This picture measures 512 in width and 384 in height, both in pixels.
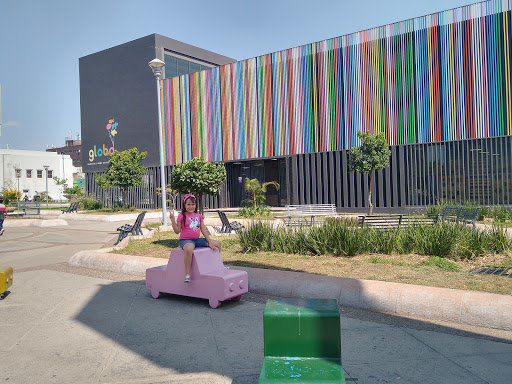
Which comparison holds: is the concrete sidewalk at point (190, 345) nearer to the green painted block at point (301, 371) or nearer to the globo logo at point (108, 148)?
the green painted block at point (301, 371)

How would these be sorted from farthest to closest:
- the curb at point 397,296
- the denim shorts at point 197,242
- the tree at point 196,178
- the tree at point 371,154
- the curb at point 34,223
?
the curb at point 34,223, the tree at point 371,154, the tree at point 196,178, the denim shorts at point 197,242, the curb at point 397,296

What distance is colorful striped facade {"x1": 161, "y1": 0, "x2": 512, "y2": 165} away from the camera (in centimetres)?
2209

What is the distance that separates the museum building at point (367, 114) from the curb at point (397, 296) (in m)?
18.3

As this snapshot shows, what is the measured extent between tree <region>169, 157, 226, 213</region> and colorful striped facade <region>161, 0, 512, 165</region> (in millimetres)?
13264

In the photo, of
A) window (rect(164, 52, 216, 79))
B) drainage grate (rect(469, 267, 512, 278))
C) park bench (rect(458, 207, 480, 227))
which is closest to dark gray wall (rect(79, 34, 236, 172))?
window (rect(164, 52, 216, 79))

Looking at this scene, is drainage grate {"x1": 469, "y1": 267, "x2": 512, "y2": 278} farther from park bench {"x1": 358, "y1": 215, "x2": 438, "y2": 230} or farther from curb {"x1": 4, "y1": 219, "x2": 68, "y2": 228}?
curb {"x1": 4, "y1": 219, "x2": 68, "y2": 228}

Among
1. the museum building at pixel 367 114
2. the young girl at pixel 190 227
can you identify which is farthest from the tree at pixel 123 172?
the young girl at pixel 190 227

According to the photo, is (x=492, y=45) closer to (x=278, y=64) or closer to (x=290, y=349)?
(x=278, y=64)

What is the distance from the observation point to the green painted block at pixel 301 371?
297 centimetres

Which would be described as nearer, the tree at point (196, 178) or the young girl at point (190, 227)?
the young girl at point (190, 227)

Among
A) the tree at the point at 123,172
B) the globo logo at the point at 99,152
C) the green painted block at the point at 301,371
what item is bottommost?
the green painted block at the point at 301,371

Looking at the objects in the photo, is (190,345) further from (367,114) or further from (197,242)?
(367,114)

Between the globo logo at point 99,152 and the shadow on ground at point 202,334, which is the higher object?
the globo logo at point 99,152

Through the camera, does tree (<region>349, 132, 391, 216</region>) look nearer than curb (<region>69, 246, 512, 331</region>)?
No
